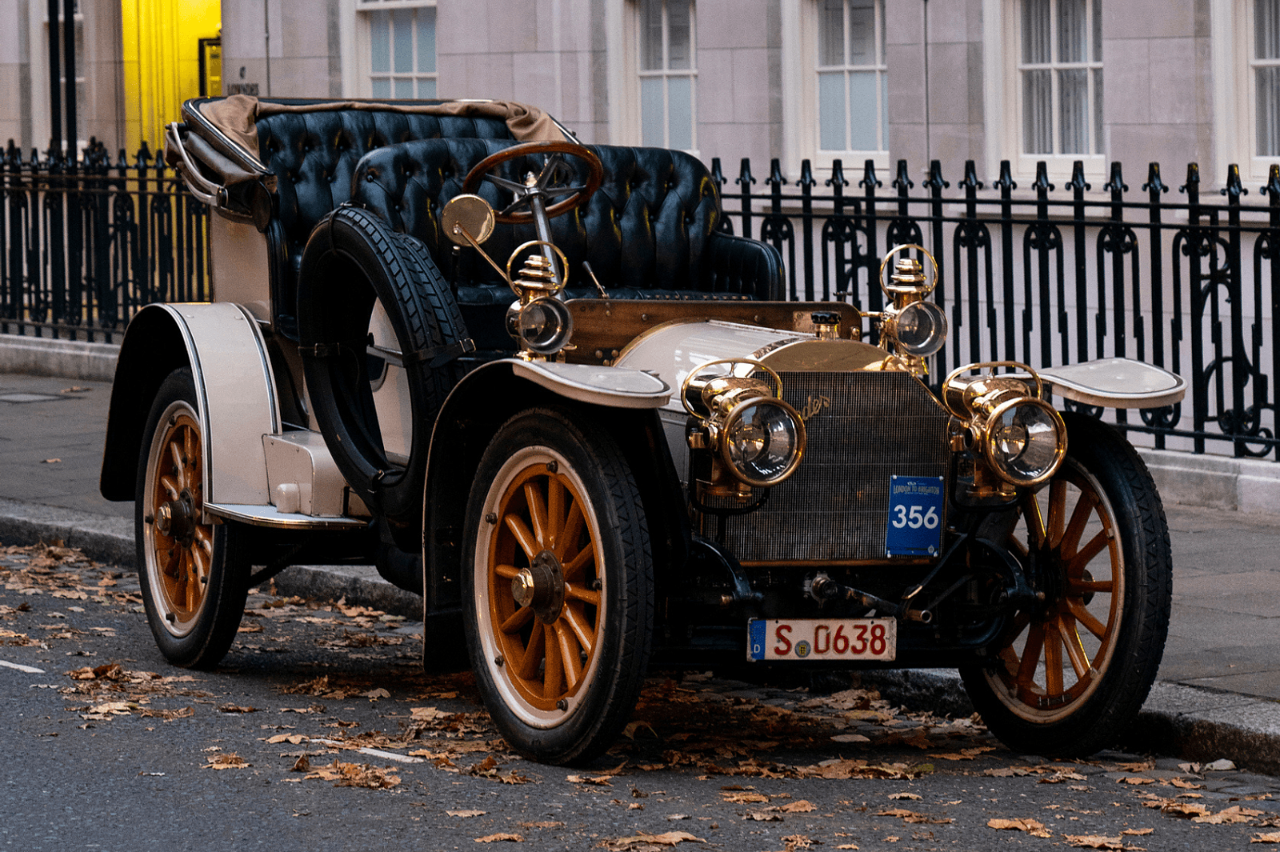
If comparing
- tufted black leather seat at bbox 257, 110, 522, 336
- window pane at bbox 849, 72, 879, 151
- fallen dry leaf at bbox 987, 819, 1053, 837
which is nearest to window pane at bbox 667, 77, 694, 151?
window pane at bbox 849, 72, 879, 151

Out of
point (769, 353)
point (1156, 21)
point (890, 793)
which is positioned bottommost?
point (890, 793)

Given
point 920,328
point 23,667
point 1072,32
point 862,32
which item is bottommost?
point 23,667

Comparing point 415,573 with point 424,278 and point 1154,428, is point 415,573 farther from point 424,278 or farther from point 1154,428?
point 1154,428

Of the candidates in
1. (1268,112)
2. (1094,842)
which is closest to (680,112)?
(1268,112)

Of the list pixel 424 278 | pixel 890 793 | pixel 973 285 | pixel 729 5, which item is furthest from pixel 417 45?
pixel 890 793

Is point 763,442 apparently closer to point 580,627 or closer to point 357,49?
point 580,627

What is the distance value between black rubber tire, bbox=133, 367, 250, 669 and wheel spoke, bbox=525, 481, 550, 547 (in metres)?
1.65

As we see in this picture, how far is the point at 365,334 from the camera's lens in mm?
7059

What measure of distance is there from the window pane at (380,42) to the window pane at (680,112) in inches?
141

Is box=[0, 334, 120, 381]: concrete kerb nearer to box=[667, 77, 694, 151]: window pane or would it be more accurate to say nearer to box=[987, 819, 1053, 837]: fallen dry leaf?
box=[667, 77, 694, 151]: window pane

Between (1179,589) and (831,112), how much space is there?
761 centimetres

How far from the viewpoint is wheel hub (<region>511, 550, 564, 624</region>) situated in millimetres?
5758

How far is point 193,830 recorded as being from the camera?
5238mm

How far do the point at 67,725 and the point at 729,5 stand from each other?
10.3 m
